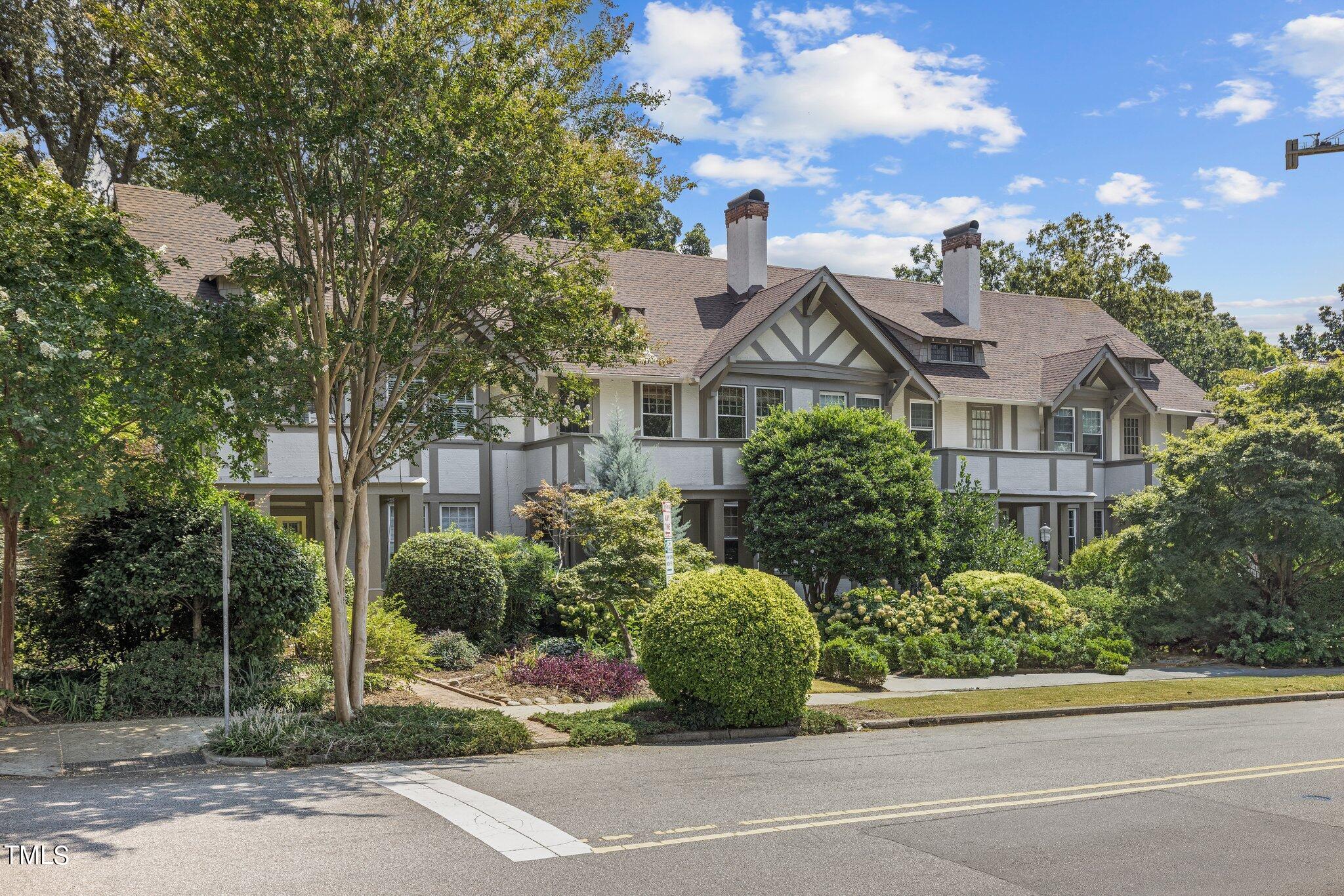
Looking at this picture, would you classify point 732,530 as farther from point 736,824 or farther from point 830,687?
point 736,824

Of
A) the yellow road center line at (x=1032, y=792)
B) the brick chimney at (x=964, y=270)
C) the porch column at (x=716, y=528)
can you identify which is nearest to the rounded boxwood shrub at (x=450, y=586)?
the porch column at (x=716, y=528)

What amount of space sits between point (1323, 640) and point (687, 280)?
1778 cm

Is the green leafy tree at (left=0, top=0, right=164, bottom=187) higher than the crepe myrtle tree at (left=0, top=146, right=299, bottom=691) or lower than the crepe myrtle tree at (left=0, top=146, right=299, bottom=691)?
higher

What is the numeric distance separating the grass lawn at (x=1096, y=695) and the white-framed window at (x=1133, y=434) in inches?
555

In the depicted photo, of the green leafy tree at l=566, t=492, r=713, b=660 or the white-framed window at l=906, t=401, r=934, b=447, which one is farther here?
the white-framed window at l=906, t=401, r=934, b=447

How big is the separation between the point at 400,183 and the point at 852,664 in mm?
11061

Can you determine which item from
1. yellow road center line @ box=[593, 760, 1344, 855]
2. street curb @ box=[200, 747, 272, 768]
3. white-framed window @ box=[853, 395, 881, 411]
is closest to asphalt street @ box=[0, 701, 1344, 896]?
yellow road center line @ box=[593, 760, 1344, 855]

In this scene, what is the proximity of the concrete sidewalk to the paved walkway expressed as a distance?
28.4 feet

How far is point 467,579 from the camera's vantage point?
1927cm

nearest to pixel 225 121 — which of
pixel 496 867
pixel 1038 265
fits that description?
pixel 496 867

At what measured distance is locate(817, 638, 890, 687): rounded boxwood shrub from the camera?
18391mm

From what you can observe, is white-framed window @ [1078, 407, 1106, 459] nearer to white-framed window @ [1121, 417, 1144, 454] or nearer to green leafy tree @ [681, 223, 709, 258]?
white-framed window @ [1121, 417, 1144, 454]

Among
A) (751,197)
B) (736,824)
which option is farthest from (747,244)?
(736,824)

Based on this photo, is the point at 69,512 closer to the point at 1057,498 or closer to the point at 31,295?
the point at 31,295
